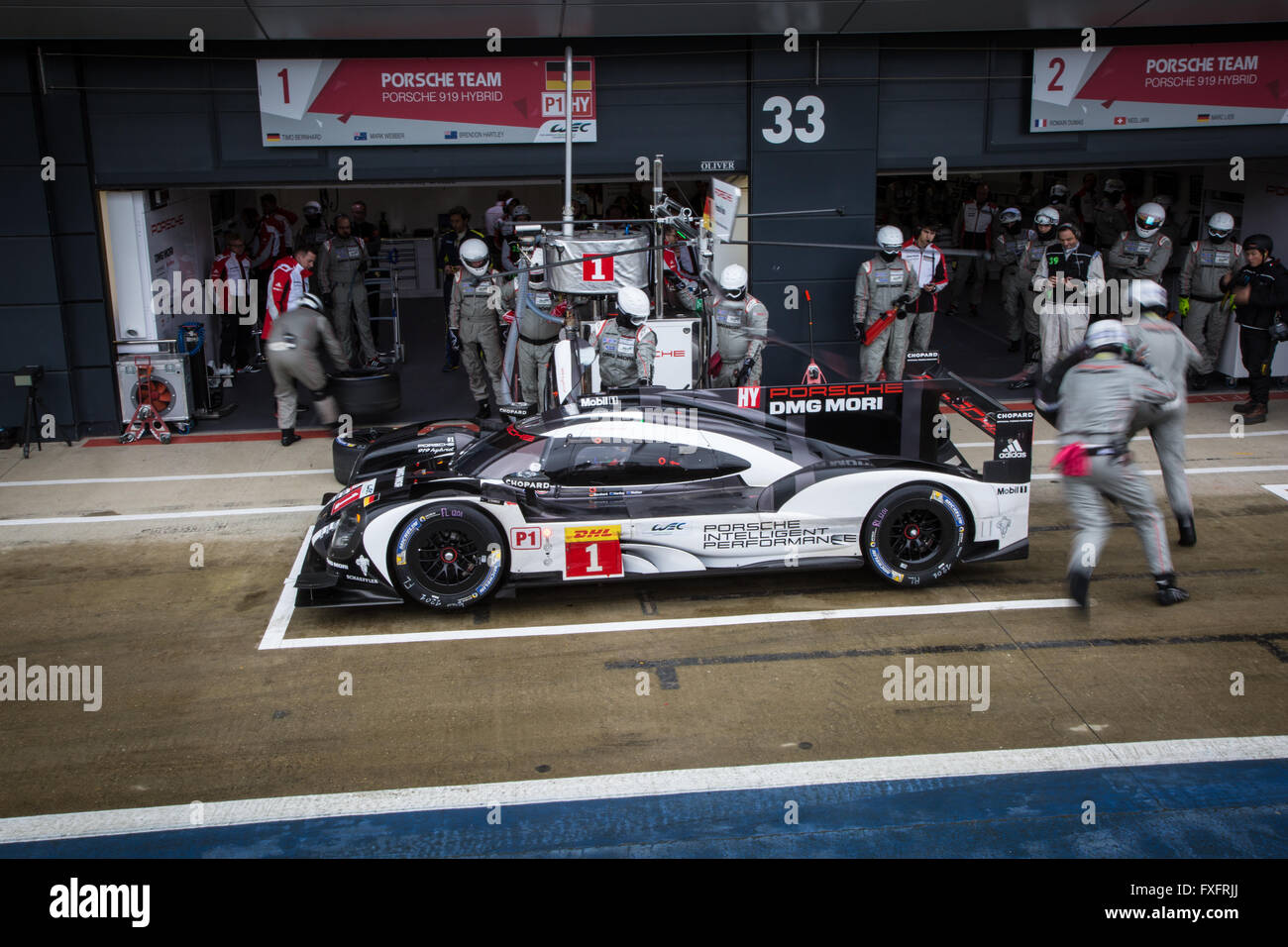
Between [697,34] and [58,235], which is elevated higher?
[697,34]

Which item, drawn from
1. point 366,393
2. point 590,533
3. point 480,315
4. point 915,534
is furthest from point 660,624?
point 480,315

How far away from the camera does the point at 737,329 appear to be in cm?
1091

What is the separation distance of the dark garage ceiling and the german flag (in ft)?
1.17

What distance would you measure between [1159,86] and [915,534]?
25.8 feet

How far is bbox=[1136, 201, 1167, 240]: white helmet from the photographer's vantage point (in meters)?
12.9

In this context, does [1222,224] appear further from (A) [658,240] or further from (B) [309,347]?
(B) [309,347]

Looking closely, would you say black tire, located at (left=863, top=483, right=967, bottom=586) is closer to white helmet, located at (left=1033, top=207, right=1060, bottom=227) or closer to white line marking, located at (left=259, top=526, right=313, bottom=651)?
white line marking, located at (left=259, top=526, right=313, bottom=651)

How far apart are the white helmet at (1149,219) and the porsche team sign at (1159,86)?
35.9 inches

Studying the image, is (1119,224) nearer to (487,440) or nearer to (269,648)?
(487,440)

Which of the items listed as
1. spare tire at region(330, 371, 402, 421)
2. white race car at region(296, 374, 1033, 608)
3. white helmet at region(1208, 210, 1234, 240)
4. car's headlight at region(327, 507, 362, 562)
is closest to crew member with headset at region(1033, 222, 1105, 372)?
white helmet at region(1208, 210, 1234, 240)

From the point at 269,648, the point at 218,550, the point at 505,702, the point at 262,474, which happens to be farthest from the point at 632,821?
the point at 262,474
